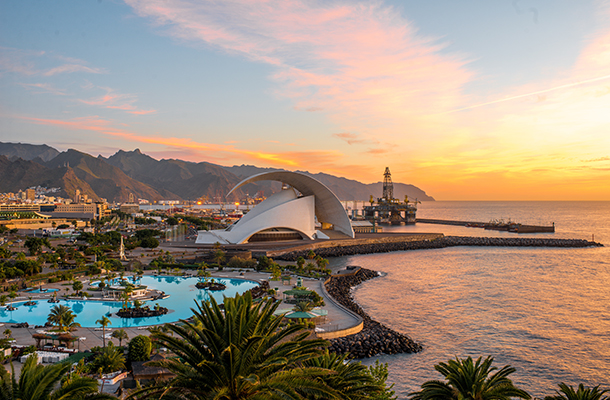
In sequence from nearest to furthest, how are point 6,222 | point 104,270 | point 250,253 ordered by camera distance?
point 104,270 < point 250,253 < point 6,222

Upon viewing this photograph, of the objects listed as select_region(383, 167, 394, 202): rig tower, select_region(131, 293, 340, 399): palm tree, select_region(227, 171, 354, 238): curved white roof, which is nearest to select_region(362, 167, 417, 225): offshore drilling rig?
select_region(383, 167, 394, 202): rig tower

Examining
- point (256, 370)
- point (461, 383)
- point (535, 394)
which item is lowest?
point (535, 394)

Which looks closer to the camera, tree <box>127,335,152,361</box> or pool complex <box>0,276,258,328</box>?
tree <box>127,335,152,361</box>

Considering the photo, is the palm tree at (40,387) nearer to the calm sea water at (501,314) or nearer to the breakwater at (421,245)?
the calm sea water at (501,314)

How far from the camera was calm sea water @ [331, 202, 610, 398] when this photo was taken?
1989cm

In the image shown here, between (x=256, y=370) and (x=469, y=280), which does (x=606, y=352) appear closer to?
(x=469, y=280)

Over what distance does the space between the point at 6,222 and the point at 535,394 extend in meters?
97.3

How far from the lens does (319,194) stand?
63.5 m

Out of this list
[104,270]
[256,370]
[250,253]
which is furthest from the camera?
[250,253]

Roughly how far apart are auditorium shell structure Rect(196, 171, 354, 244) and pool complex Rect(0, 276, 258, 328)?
836 inches

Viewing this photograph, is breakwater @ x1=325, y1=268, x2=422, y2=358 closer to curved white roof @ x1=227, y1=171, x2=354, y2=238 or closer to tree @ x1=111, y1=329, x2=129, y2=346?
tree @ x1=111, y1=329, x2=129, y2=346

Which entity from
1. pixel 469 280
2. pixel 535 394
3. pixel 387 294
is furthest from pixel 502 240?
pixel 535 394

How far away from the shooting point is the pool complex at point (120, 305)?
23.2 meters

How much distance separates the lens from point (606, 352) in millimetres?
22297
